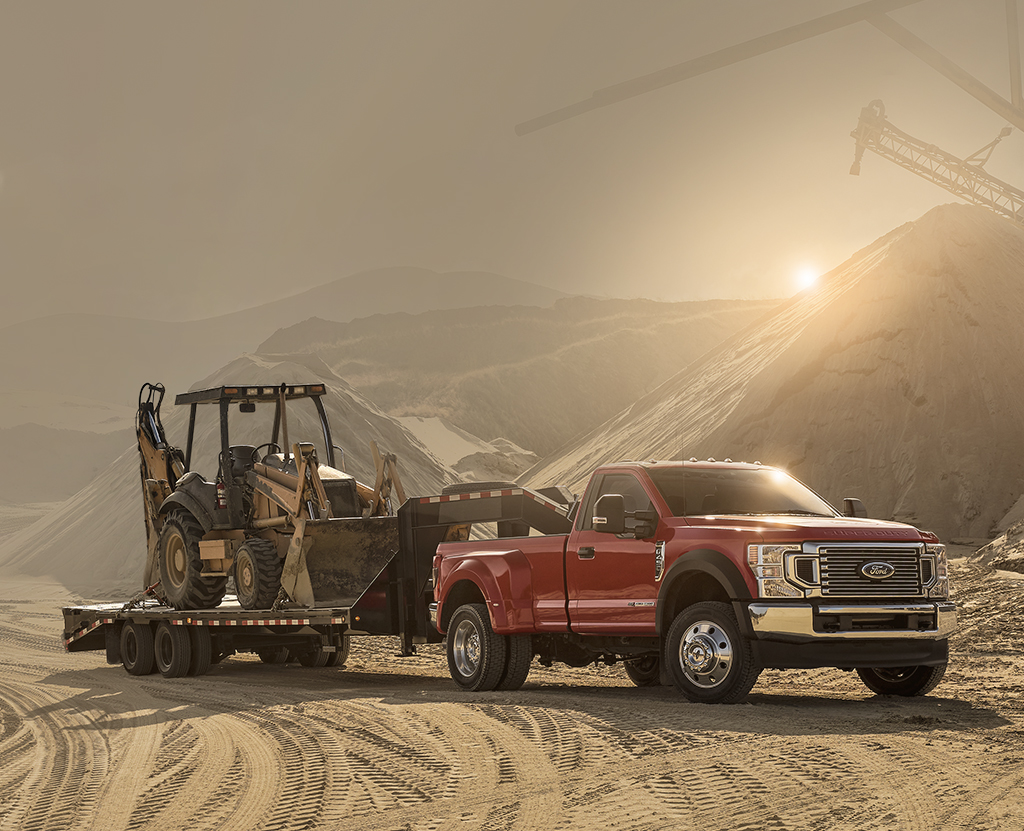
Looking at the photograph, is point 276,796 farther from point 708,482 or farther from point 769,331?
point 769,331

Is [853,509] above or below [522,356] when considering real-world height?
below

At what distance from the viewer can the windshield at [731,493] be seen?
11.1m

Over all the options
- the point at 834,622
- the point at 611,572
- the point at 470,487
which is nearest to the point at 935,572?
the point at 834,622

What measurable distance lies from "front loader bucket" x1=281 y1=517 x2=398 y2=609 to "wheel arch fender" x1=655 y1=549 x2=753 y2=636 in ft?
15.8

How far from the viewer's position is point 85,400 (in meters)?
177

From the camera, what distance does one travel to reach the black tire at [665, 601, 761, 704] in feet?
32.3

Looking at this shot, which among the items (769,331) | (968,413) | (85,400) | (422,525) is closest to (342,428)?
(769,331)

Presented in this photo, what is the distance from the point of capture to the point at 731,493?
37.3ft

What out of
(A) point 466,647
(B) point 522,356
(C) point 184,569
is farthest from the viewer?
(B) point 522,356

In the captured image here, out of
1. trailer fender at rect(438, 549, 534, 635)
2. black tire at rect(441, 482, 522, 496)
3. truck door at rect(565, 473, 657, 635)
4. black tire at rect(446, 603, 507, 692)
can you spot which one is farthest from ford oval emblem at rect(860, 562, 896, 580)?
black tire at rect(441, 482, 522, 496)

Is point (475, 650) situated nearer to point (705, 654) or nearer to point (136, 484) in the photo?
point (705, 654)

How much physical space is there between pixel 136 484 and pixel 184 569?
1596 inches

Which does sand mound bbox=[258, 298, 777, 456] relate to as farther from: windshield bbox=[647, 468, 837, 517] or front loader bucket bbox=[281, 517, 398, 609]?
windshield bbox=[647, 468, 837, 517]

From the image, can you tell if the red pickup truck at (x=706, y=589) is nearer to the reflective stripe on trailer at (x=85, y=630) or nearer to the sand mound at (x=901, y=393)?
the reflective stripe on trailer at (x=85, y=630)
